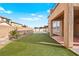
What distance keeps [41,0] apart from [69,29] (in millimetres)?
2275

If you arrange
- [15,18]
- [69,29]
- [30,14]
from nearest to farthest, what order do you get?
[69,29] → [15,18] → [30,14]

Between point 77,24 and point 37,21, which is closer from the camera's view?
point 77,24

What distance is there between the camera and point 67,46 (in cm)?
727

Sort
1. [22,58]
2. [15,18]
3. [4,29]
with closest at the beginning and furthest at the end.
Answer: [22,58]
[4,29]
[15,18]

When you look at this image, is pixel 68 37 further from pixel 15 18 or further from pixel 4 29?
pixel 15 18

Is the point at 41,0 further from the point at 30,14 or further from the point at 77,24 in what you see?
the point at 30,14

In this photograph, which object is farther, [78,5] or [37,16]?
[37,16]

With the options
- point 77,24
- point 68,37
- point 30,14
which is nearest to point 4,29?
point 77,24

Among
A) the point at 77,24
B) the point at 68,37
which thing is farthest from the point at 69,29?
the point at 77,24

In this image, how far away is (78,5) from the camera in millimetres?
7418

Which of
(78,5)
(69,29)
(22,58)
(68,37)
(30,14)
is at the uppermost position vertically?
(30,14)

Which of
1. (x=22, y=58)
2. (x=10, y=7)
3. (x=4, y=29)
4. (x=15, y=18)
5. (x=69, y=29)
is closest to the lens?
(x=22, y=58)

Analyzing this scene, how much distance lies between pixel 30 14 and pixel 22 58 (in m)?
23.9

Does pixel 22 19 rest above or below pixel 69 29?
above
